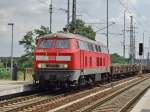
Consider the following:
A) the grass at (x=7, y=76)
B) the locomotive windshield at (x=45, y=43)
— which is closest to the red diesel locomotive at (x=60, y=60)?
the locomotive windshield at (x=45, y=43)

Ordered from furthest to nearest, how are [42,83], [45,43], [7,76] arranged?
[7,76], [45,43], [42,83]

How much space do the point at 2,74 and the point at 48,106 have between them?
2823 cm

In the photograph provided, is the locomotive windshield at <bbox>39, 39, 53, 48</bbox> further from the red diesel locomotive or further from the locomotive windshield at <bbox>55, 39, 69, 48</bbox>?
the locomotive windshield at <bbox>55, 39, 69, 48</bbox>

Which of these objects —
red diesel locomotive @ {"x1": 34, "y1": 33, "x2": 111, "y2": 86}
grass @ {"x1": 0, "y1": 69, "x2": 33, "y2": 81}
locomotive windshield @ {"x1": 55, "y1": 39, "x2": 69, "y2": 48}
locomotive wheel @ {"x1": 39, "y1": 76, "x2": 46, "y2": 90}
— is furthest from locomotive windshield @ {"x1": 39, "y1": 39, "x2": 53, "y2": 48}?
grass @ {"x1": 0, "y1": 69, "x2": 33, "y2": 81}

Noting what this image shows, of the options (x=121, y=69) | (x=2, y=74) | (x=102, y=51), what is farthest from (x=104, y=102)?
(x=121, y=69)

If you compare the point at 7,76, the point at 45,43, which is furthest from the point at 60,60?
the point at 7,76

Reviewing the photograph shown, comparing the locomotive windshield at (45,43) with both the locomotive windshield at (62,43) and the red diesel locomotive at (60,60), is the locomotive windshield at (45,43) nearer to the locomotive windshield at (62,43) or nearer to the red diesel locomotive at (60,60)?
the red diesel locomotive at (60,60)

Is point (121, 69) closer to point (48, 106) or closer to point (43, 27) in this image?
point (43, 27)

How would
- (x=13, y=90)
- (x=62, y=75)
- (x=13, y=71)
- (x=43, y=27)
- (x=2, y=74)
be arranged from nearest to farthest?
1. (x=13, y=90)
2. (x=62, y=75)
3. (x=13, y=71)
4. (x=2, y=74)
5. (x=43, y=27)

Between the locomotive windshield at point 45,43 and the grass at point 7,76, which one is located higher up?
the locomotive windshield at point 45,43

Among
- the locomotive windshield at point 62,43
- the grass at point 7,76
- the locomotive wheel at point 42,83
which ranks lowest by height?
the locomotive wheel at point 42,83

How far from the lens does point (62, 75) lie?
27578 mm

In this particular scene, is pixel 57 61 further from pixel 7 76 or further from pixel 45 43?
pixel 7 76

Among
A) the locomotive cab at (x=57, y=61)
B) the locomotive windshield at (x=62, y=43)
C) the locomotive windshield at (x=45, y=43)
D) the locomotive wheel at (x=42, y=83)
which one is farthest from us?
the locomotive windshield at (x=45, y=43)
